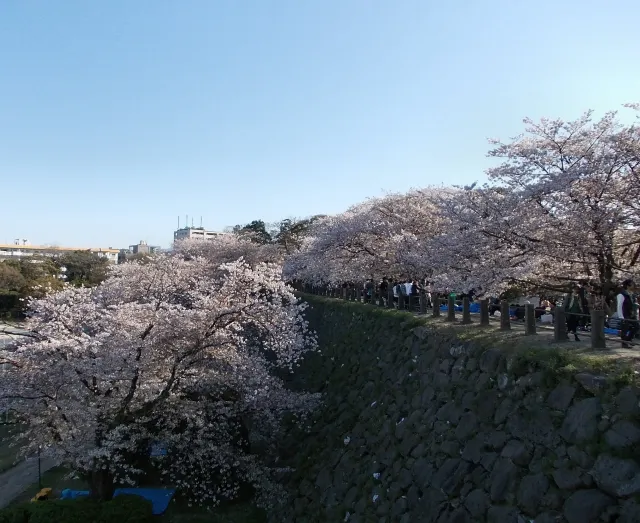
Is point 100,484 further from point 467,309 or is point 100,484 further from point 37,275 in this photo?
point 37,275

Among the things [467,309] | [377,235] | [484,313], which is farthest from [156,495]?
[377,235]

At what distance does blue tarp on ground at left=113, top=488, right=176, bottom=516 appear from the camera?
462 inches

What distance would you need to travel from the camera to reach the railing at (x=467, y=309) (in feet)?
22.0

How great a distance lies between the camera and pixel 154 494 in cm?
1231

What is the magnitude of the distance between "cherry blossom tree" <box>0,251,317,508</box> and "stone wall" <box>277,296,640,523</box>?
1.89m

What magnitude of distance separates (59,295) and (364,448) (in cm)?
938

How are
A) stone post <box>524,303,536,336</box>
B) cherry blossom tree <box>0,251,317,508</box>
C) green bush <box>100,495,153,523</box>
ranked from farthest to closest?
cherry blossom tree <box>0,251,317,508</box> < green bush <box>100,495,153,523</box> < stone post <box>524,303,536,336</box>

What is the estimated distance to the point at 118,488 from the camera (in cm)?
1259

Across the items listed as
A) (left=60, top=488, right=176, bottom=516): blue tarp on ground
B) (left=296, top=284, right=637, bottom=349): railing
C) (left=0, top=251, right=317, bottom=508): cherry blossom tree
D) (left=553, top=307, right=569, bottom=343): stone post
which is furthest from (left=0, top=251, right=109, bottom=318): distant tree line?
(left=553, top=307, right=569, bottom=343): stone post

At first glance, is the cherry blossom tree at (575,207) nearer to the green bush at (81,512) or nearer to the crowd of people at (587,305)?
the crowd of people at (587,305)

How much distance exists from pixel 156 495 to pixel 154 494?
8cm

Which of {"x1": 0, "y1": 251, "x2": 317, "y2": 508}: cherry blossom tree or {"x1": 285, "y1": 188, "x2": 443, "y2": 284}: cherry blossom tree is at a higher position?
{"x1": 285, "y1": 188, "x2": 443, "y2": 284}: cherry blossom tree

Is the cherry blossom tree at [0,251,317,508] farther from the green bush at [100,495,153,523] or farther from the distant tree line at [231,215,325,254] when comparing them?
the distant tree line at [231,215,325,254]

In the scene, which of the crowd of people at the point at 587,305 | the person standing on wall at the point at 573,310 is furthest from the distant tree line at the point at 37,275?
the person standing on wall at the point at 573,310
